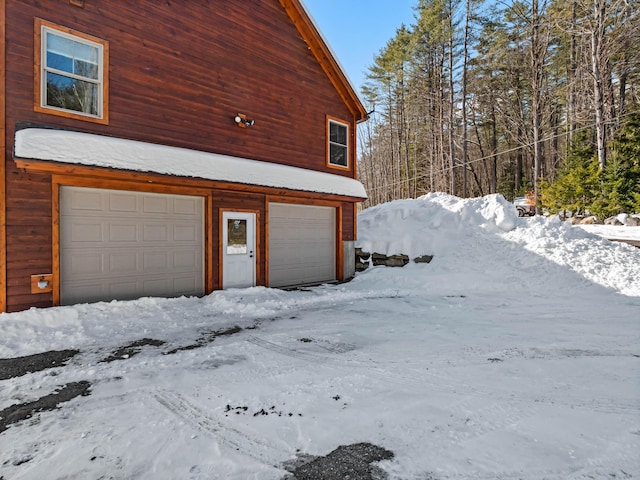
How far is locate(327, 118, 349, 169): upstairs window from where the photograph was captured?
1091cm

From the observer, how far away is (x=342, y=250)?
11016 millimetres

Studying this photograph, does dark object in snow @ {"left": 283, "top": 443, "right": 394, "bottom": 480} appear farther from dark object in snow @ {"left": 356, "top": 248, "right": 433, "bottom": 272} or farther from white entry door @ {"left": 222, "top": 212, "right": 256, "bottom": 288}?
dark object in snow @ {"left": 356, "top": 248, "right": 433, "bottom": 272}

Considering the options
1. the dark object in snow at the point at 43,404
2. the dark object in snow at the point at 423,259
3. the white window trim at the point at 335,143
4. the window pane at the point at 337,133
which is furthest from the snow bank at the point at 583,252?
the dark object in snow at the point at 43,404

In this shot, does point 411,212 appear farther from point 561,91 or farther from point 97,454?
point 561,91

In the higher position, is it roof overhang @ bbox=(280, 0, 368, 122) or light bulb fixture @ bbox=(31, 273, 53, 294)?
roof overhang @ bbox=(280, 0, 368, 122)

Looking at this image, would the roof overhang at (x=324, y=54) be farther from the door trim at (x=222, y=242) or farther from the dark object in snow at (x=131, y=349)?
the dark object in snow at (x=131, y=349)

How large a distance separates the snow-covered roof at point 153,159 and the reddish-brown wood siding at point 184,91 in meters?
0.37

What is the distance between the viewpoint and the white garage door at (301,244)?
9.40 m

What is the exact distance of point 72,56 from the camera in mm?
6242

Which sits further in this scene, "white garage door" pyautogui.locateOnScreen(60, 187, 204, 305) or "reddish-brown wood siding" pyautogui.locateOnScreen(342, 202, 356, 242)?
"reddish-brown wood siding" pyautogui.locateOnScreen(342, 202, 356, 242)

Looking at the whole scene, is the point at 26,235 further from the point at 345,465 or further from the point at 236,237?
the point at 345,465

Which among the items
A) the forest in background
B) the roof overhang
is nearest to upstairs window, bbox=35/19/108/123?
the roof overhang

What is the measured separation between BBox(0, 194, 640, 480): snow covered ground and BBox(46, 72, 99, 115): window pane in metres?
3.49

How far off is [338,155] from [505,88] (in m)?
23.8
